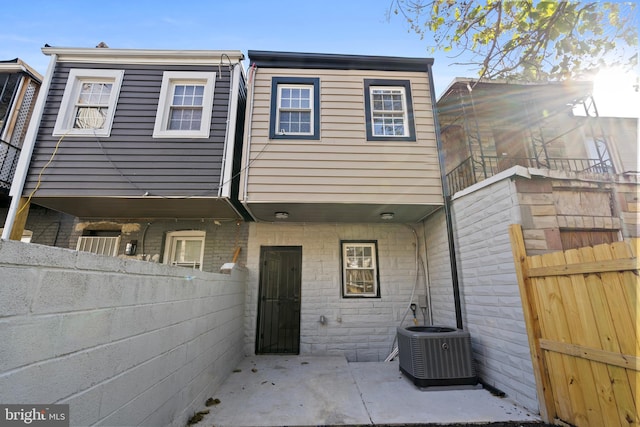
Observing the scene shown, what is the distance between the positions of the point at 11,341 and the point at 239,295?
4171 mm

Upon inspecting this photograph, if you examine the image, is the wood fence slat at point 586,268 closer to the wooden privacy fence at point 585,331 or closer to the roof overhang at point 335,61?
the wooden privacy fence at point 585,331

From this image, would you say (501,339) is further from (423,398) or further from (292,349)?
(292,349)

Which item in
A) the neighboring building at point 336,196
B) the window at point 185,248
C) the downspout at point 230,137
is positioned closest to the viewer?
the downspout at point 230,137

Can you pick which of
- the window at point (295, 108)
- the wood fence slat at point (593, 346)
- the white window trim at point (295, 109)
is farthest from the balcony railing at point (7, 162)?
the wood fence slat at point (593, 346)

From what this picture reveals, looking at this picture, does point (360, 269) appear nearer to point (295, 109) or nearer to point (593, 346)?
point (295, 109)

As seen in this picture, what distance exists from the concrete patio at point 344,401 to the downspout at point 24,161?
4430mm

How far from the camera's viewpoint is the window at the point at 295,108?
520 cm

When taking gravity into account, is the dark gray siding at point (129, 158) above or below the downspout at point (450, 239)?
above

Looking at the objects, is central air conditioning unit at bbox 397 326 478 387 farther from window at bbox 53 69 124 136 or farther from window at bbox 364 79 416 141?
window at bbox 53 69 124 136

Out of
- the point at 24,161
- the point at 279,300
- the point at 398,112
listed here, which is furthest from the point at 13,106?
the point at 398,112

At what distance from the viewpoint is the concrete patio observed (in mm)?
3049

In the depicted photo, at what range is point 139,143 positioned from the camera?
496 cm

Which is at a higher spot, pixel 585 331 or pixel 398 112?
pixel 398 112

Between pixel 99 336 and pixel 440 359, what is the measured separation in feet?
13.1
